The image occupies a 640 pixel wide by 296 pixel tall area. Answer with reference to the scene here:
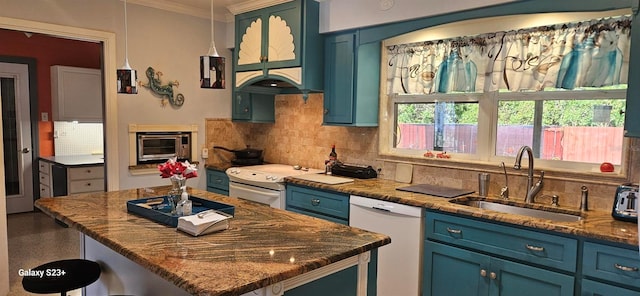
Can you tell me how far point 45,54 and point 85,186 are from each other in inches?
79.8

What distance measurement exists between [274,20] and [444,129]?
5.82ft

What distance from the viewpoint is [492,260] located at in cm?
231

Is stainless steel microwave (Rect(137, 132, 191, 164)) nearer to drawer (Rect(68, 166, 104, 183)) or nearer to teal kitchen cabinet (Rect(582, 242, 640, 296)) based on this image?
drawer (Rect(68, 166, 104, 183))

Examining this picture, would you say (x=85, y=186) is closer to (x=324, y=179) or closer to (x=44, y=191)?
(x=44, y=191)

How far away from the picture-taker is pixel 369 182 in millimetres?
3328

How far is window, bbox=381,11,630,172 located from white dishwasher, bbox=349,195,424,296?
31.3 inches

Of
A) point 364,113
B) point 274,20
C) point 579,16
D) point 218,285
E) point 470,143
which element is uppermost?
point 274,20

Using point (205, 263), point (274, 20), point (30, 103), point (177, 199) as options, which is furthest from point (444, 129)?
point (30, 103)

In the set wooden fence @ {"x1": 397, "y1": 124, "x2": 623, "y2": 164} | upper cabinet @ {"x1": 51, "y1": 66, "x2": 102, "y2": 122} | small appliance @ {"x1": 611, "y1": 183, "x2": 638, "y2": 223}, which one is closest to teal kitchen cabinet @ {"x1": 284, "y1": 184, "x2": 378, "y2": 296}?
wooden fence @ {"x1": 397, "y1": 124, "x2": 623, "y2": 164}

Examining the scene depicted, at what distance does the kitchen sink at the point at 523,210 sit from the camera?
2461 millimetres

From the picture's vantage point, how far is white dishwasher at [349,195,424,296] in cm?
265

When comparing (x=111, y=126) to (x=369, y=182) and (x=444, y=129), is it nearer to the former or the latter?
(x=369, y=182)

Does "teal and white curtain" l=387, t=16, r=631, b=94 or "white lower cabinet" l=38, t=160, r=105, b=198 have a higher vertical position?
"teal and white curtain" l=387, t=16, r=631, b=94

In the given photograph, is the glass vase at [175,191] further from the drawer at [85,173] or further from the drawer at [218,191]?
the drawer at [85,173]
